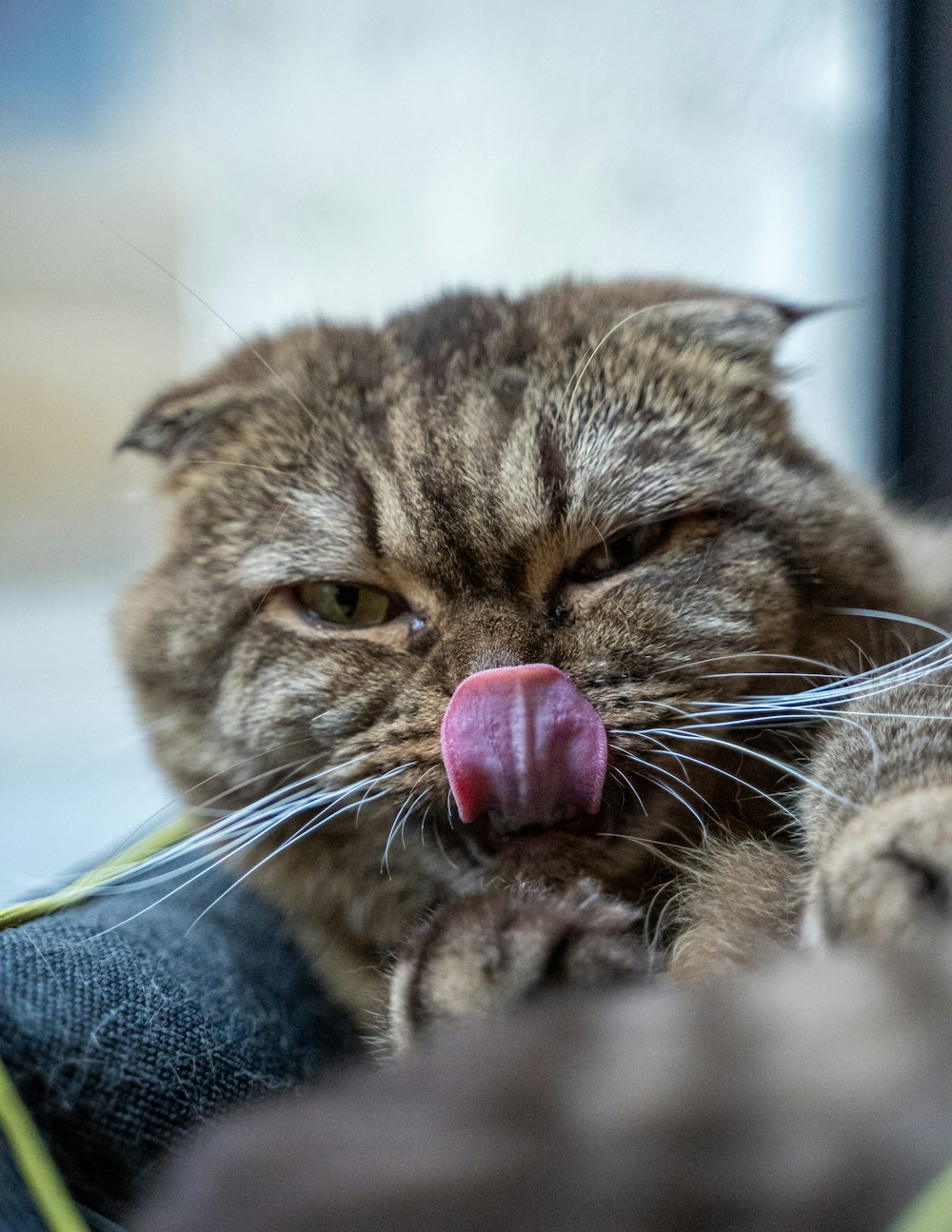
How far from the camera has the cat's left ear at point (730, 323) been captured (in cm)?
126

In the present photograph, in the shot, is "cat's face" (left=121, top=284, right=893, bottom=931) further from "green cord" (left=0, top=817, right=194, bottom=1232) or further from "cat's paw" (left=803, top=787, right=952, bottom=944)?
"green cord" (left=0, top=817, right=194, bottom=1232)

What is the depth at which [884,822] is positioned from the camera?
77 cm

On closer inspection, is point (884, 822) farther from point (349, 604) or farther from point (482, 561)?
point (349, 604)

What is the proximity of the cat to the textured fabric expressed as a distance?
9cm

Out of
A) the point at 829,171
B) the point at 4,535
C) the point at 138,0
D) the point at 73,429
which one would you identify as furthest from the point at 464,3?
the point at 4,535

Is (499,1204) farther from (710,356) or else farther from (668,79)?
(668,79)

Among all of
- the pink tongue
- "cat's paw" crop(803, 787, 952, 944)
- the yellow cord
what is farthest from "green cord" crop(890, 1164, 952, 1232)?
the yellow cord

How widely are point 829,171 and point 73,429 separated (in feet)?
5.70

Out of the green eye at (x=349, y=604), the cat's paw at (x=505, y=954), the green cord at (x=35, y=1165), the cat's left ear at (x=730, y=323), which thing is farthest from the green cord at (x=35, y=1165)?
the cat's left ear at (x=730, y=323)

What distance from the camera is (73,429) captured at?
1.80 metres

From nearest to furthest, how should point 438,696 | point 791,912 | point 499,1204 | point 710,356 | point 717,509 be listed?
point 499,1204 < point 791,912 < point 438,696 < point 717,509 < point 710,356

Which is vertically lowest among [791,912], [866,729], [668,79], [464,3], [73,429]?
[791,912]

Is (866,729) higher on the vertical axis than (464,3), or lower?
lower

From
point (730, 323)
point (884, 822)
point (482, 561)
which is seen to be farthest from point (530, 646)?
point (730, 323)
